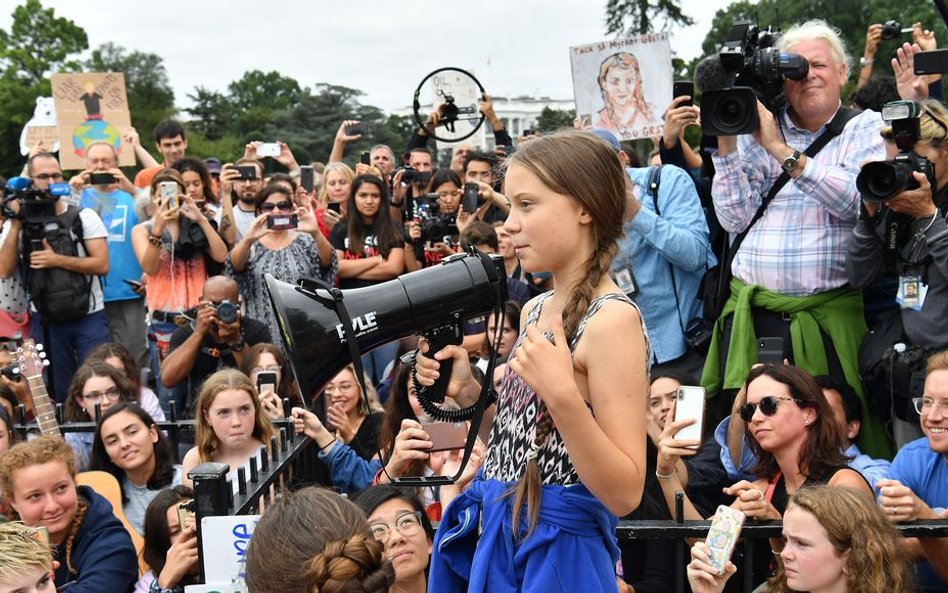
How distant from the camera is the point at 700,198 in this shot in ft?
18.7

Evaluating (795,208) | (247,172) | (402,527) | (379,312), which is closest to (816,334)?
(795,208)

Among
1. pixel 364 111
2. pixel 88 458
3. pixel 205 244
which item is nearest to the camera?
pixel 88 458

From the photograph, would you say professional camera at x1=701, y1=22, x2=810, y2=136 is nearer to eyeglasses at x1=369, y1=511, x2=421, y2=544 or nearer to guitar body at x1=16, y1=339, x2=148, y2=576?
eyeglasses at x1=369, y1=511, x2=421, y2=544

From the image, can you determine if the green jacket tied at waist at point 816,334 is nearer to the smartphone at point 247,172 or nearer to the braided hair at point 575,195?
the braided hair at point 575,195

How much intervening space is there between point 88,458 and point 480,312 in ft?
11.4

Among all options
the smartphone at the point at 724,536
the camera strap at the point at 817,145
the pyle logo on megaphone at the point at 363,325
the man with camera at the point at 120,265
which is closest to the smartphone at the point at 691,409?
the smartphone at the point at 724,536

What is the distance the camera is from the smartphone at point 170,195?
7.19 metres

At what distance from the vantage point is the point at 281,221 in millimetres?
7004

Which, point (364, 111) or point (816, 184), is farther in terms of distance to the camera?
Answer: point (364, 111)

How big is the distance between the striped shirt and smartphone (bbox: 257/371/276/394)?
96.3 inches

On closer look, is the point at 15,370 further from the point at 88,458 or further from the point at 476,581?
the point at 476,581

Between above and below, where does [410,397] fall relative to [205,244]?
below

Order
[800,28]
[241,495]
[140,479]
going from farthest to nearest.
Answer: [140,479] < [800,28] < [241,495]

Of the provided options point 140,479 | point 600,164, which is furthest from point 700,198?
point 600,164
